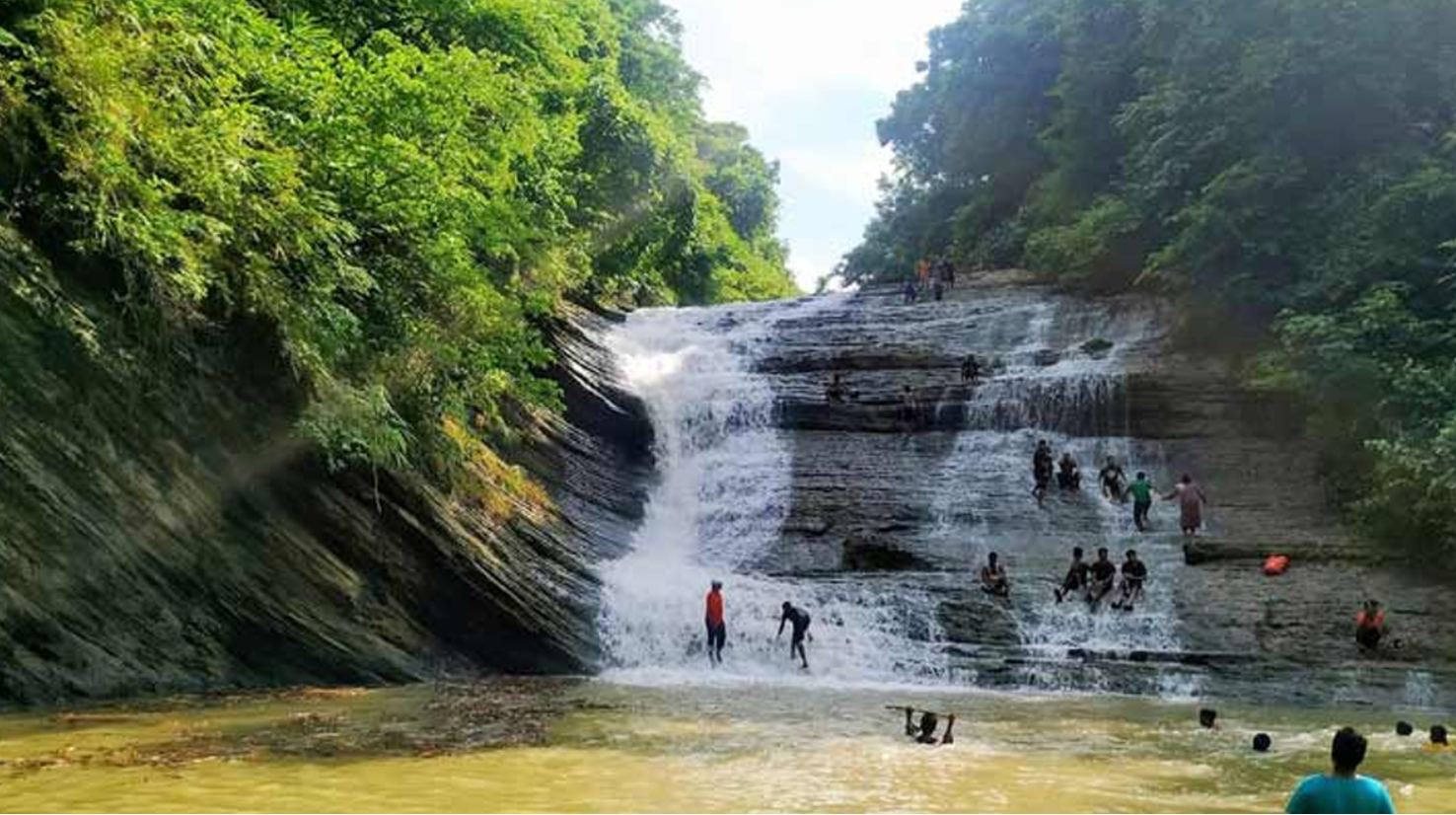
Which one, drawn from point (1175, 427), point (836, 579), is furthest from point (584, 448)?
point (1175, 427)

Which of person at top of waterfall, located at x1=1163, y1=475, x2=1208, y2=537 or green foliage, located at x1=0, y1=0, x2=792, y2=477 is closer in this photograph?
green foliage, located at x1=0, y1=0, x2=792, y2=477

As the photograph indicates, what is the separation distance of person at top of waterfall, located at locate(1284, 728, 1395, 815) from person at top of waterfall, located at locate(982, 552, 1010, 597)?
13.3 metres

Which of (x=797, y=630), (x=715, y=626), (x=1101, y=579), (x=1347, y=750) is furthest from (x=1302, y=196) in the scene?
(x=1347, y=750)

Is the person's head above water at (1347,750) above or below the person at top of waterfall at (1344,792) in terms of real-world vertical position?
above

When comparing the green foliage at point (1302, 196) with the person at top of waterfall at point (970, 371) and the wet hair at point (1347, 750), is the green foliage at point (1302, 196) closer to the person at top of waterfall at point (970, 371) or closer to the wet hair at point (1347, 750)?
the person at top of waterfall at point (970, 371)

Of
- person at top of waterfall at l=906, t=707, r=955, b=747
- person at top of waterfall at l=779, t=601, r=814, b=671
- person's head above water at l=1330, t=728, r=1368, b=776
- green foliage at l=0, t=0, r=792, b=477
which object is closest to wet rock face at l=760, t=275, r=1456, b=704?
person at top of waterfall at l=779, t=601, r=814, b=671

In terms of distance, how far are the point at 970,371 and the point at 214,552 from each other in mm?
19412

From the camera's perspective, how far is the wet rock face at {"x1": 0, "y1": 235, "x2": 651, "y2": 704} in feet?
38.9

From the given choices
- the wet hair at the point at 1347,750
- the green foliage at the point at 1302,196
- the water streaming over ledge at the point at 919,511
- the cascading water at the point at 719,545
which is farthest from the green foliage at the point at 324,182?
the green foliage at the point at 1302,196

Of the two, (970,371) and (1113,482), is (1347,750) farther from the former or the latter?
(970,371)

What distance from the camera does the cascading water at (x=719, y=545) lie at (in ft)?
63.5

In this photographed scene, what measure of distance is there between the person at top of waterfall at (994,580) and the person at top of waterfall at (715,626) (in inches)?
181

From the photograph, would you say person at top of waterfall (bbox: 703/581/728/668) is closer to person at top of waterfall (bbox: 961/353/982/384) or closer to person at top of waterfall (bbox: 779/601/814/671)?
person at top of waterfall (bbox: 779/601/814/671)

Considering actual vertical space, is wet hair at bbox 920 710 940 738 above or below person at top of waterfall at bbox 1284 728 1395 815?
below
